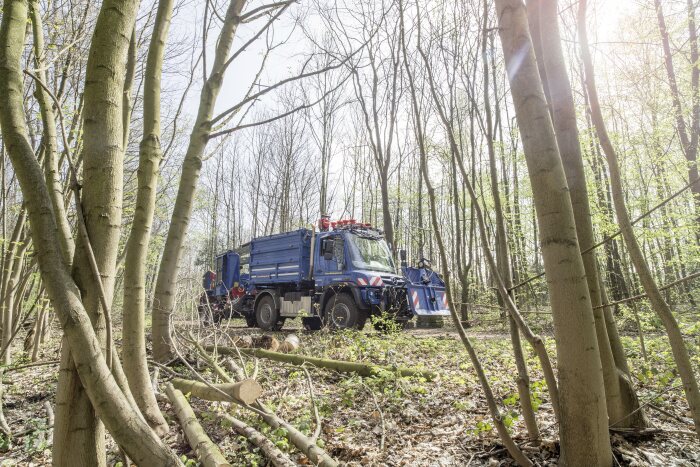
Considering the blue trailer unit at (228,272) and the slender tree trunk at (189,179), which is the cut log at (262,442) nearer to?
the slender tree trunk at (189,179)

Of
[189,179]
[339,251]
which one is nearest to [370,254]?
[339,251]

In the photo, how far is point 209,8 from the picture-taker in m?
5.00

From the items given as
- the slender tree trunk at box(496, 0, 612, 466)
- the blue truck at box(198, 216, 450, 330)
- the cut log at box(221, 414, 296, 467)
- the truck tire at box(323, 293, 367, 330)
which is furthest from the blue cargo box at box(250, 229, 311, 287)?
the slender tree trunk at box(496, 0, 612, 466)

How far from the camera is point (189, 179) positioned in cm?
483

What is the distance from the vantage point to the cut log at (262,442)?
2531 mm

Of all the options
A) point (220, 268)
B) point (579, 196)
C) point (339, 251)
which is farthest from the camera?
point (220, 268)

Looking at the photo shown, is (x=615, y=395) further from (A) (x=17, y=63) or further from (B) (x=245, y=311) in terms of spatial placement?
(B) (x=245, y=311)

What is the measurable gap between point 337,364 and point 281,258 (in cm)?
723

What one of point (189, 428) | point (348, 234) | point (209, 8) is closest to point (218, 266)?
point (348, 234)

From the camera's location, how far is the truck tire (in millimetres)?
9461

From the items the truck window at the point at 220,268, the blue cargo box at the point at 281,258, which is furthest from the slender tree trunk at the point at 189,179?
the truck window at the point at 220,268

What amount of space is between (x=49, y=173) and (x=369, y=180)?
2476 cm

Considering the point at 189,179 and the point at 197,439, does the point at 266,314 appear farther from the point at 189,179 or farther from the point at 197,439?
the point at 197,439

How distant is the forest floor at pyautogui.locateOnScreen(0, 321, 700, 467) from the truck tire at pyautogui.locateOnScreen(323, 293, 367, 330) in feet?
12.2
